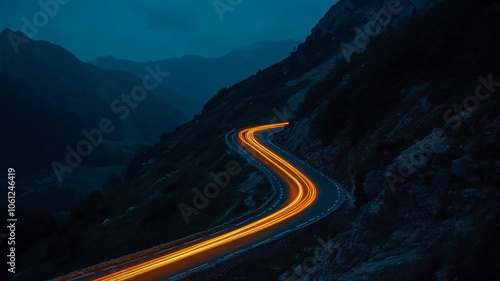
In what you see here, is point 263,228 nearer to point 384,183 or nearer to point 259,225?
A: point 259,225

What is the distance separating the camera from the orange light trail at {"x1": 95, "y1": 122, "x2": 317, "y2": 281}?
75.7 feet

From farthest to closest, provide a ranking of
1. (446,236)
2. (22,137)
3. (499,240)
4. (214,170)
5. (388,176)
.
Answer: (22,137)
(214,170)
(388,176)
(446,236)
(499,240)

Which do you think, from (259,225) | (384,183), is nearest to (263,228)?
(259,225)

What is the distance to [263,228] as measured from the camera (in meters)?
28.7

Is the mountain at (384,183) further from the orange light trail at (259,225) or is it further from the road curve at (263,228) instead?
the orange light trail at (259,225)

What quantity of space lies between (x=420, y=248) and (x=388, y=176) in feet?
14.1

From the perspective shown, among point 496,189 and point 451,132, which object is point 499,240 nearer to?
point 496,189

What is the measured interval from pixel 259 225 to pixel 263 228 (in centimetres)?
78

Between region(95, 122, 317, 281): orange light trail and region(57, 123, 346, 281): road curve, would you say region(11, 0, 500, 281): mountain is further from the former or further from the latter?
region(95, 122, 317, 281): orange light trail

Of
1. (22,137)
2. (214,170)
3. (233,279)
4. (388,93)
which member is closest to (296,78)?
(214,170)

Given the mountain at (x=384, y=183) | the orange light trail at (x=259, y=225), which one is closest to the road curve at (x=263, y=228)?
the orange light trail at (x=259, y=225)

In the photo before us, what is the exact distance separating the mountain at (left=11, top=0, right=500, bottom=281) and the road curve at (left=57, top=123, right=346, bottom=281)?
5.89 ft

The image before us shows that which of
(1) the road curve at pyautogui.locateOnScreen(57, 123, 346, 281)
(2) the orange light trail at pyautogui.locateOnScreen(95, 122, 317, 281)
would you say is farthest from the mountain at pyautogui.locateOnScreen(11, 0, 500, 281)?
(2) the orange light trail at pyautogui.locateOnScreen(95, 122, 317, 281)

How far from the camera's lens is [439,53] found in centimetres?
3384
